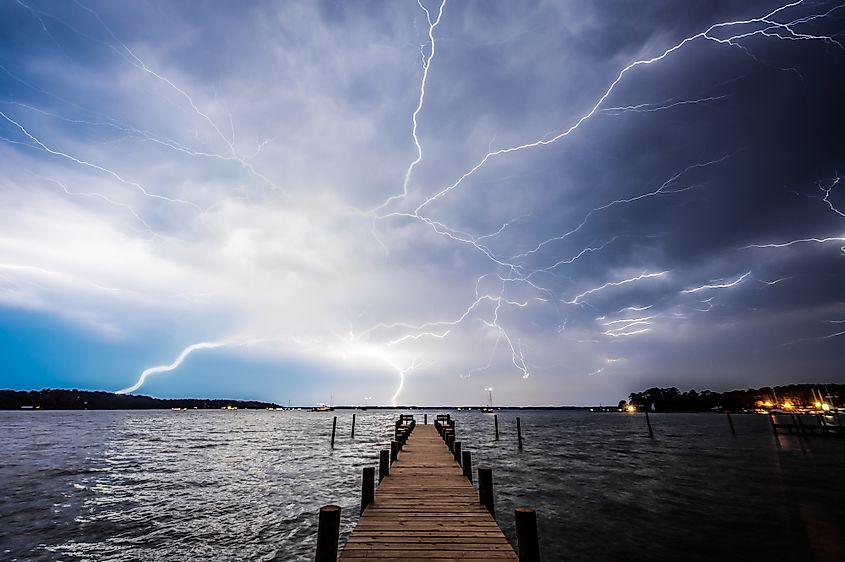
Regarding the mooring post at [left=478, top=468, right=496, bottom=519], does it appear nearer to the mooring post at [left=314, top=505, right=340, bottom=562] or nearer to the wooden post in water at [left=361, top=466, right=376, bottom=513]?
the wooden post in water at [left=361, top=466, right=376, bottom=513]

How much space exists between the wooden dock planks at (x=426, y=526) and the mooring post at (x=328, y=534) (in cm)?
69

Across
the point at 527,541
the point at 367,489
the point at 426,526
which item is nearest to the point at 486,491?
the point at 426,526

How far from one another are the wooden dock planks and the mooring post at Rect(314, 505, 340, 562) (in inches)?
27.1

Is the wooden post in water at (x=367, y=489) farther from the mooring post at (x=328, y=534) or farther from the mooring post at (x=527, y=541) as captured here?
the mooring post at (x=527, y=541)

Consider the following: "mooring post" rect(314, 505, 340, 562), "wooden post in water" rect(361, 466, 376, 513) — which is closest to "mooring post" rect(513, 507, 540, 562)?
"mooring post" rect(314, 505, 340, 562)

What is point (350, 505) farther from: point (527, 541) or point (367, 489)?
point (527, 541)

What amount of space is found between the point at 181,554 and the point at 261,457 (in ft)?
70.7

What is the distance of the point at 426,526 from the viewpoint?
26.1 ft

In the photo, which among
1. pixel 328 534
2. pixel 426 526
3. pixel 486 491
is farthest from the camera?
pixel 486 491

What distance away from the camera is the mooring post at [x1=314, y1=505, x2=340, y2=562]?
5762mm

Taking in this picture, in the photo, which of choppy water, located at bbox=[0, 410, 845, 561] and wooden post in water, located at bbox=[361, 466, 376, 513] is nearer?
wooden post in water, located at bbox=[361, 466, 376, 513]

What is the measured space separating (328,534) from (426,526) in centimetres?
285

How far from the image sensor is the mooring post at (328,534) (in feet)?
18.9

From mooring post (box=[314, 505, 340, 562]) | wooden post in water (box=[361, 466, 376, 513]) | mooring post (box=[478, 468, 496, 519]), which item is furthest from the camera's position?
wooden post in water (box=[361, 466, 376, 513])
